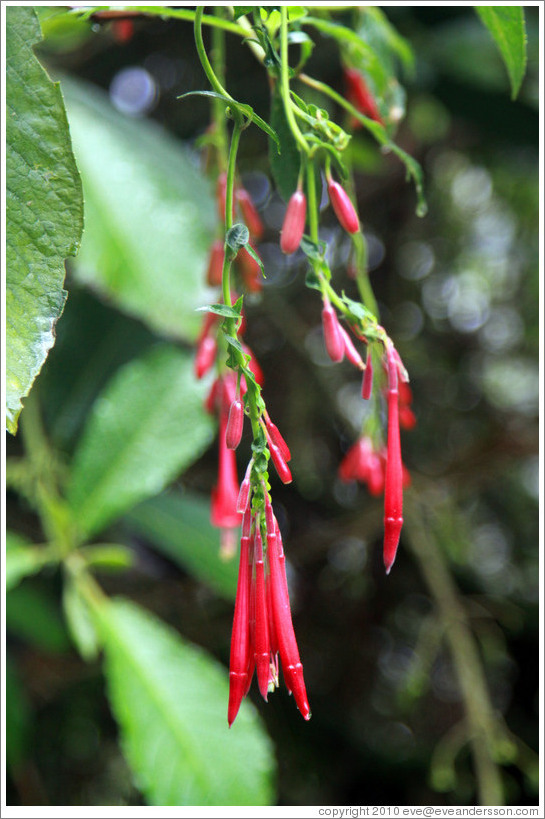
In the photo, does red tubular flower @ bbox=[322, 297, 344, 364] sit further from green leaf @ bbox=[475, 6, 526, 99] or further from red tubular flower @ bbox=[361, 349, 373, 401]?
green leaf @ bbox=[475, 6, 526, 99]

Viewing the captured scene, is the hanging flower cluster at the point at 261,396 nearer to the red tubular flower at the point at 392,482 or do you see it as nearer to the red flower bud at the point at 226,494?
the red tubular flower at the point at 392,482

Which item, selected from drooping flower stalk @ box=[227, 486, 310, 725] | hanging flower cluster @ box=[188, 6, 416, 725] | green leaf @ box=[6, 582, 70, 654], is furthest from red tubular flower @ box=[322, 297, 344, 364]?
green leaf @ box=[6, 582, 70, 654]

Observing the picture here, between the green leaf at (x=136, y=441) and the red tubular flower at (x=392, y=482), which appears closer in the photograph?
the red tubular flower at (x=392, y=482)

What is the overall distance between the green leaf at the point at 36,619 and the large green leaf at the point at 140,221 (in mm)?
406

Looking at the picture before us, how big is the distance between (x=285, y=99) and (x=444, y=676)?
126cm

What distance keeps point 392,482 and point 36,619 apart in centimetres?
73

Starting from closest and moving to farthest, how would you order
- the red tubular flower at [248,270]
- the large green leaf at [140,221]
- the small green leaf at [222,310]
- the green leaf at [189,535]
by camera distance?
1. the small green leaf at [222,310]
2. the red tubular flower at [248,270]
3. the large green leaf at [140,221]
4. the green leaf at [189,535]

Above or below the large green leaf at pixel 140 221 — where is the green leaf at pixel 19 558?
below

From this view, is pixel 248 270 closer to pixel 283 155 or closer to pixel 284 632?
pixel 283 155

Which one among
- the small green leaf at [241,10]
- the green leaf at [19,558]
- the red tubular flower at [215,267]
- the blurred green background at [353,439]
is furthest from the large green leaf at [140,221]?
the small green leaf at [241,10]

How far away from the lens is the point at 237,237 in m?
0.31

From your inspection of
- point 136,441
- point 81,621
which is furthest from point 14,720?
point 136,441

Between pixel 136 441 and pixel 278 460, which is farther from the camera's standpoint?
pixel 136 441

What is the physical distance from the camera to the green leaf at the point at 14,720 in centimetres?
92
